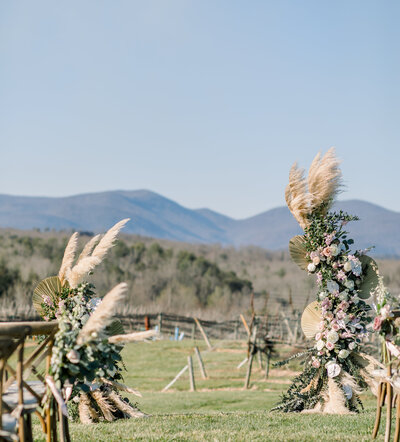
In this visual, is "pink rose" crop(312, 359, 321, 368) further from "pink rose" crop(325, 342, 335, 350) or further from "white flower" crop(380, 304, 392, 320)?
"white flower" crop(380, 304, 392, 320)

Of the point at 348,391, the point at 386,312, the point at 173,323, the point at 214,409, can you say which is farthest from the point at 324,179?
the point at 173,323

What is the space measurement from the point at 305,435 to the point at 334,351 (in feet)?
8.81

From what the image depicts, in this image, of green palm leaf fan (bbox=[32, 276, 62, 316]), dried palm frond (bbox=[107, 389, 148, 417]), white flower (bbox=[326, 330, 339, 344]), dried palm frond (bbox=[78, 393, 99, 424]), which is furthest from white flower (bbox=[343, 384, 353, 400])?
green palm leaf fan (bbox=[32, 276, 62, 316])

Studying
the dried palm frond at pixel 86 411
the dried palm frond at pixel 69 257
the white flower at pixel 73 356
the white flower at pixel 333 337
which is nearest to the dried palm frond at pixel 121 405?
the dried palm frond at pixel 86 411

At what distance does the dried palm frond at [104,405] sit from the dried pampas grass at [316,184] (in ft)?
11.7

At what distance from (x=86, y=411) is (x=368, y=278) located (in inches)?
165

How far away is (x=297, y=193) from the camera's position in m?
9.21

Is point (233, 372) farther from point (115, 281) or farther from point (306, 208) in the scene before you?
point (115, 281)

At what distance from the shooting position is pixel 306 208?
30.3 feet

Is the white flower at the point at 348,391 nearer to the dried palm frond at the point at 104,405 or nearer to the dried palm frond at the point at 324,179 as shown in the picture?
the dried palm frond at the point at 324,179

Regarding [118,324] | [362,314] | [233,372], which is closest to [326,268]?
[362,314]

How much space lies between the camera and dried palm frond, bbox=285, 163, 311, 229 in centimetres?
915

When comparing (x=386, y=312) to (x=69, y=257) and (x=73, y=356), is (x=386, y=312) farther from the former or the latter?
(x=69, y=257)

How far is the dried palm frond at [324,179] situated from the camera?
29.9ft
